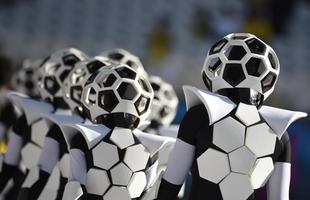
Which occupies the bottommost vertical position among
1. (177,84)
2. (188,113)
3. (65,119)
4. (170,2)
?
(177,84)

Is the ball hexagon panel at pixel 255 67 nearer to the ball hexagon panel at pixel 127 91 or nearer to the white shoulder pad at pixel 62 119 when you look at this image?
the ball hexagon panel at pixel 127 91

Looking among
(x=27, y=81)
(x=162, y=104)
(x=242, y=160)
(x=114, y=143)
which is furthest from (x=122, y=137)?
(x=27, y=81)

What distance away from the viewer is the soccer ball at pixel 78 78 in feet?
16.8

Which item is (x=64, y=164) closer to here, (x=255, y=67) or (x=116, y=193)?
(x=116, y=193)

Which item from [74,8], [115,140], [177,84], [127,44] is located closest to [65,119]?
[115,140]

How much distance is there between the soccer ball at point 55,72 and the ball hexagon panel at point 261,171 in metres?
2.32

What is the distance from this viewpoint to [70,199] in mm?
3947

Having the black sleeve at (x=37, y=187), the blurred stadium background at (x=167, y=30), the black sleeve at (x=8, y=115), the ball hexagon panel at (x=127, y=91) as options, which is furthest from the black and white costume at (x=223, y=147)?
the blurred stadium background at (x=167, y=30)

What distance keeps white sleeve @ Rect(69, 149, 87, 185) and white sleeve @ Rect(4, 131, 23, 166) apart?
1530 mm

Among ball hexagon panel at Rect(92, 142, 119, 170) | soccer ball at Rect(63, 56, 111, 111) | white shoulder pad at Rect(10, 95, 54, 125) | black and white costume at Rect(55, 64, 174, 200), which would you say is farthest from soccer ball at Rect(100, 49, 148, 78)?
ball hexagon panel at Rect(92, 142, 119, 170)

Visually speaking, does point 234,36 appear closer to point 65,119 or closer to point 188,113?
point 188,113

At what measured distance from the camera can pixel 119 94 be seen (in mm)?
4105

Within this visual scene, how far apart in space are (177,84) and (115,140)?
1078cm

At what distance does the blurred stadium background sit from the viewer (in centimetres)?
1510
